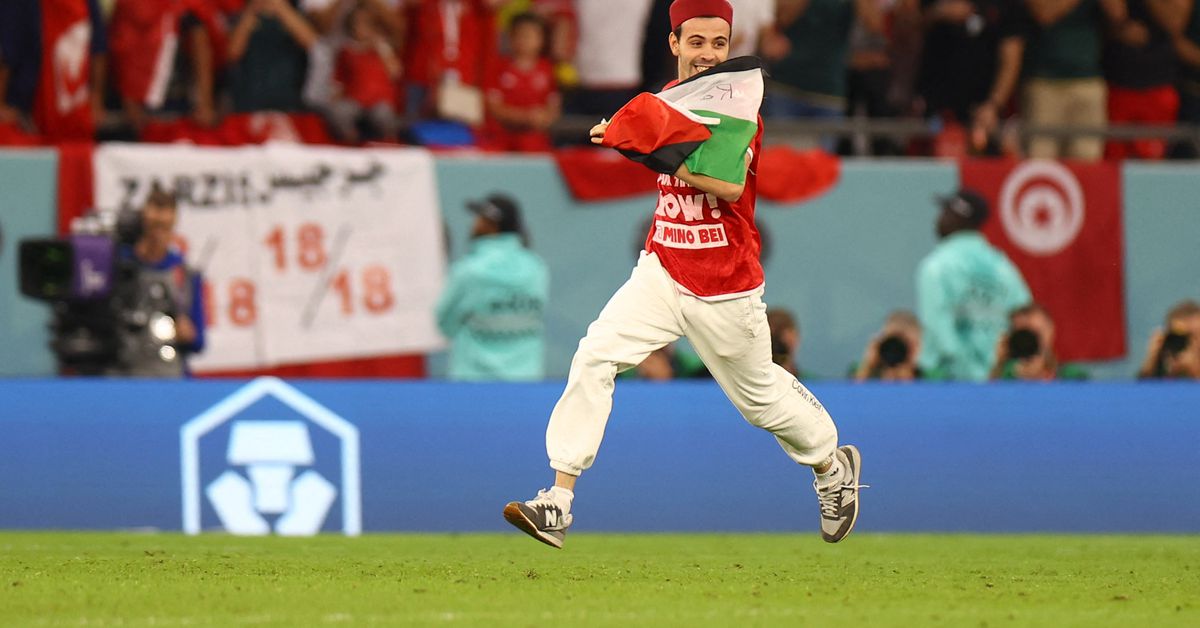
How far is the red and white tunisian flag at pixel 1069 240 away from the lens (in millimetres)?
15000

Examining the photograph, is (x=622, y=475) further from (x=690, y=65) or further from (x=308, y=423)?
(x=690, y=65)

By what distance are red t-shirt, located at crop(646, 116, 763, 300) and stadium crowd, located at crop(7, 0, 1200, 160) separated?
7.08 meters

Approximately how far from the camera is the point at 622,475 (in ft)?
35.2

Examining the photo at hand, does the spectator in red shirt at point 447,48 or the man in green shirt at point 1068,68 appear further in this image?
the man in green shirt at point 1068,68

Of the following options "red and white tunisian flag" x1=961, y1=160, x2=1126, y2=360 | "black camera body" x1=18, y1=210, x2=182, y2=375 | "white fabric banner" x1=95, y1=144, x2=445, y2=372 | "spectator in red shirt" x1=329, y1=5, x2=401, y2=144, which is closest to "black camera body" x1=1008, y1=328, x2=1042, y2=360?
"red and white tunisian flag" x1=961, y1=160, x2=1126, y2=360

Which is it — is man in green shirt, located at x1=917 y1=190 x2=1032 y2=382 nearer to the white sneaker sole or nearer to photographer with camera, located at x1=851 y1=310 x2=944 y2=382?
photographer with camera, located at x1=851 y1=310 x2=944 y2=382

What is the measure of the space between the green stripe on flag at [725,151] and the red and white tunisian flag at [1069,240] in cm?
826

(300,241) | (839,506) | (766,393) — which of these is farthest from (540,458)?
(300,241)

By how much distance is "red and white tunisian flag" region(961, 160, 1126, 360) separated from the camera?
15000 mm

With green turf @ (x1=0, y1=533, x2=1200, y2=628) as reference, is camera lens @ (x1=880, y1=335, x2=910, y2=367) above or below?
above

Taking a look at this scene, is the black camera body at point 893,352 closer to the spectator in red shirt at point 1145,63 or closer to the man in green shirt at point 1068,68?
the man in green shirt at point 1068,68

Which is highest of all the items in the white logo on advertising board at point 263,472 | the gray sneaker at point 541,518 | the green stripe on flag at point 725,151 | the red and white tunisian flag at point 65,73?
the red and white tunisian flag at point 65,73

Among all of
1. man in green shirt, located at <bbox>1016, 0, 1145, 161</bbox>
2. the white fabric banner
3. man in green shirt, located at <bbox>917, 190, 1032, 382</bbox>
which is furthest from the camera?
man in green shirt, located at <bbox>1016, 0, 1145, 161</bbox>

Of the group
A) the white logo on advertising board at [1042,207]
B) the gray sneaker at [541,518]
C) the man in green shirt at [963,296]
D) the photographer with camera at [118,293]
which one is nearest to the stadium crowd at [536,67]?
the white logo on advertising board at [1042,207]
